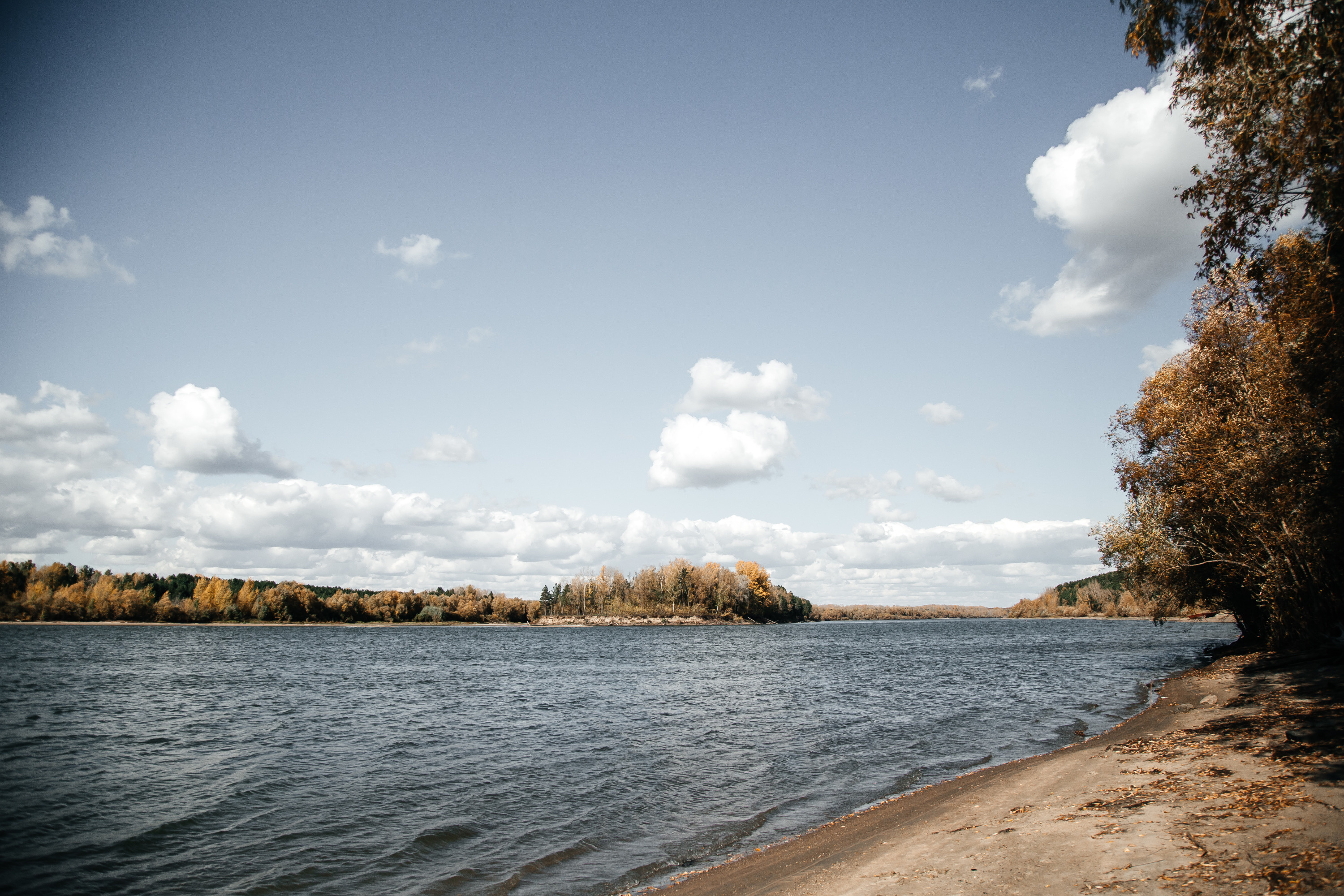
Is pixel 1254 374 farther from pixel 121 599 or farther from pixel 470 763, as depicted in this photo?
pixel 121 599

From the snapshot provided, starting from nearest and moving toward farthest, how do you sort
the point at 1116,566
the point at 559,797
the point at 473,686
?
the point at 559,797 → the point at 1116,566 → the point at 473,686

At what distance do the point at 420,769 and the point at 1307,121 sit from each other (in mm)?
28608

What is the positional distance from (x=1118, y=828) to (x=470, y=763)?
20811 millimetres

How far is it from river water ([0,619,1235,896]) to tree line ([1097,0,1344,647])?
813 centimetres

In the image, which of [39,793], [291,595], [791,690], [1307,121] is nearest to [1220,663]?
[791,690]

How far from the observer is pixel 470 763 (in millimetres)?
24438

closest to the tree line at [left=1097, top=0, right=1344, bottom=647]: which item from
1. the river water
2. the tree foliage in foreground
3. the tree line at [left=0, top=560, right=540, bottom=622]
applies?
the tree foliage in foreground

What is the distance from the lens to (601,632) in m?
184

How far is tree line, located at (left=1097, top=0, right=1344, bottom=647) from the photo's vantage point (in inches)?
436

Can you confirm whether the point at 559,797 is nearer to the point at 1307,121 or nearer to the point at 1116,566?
the point at 1307,121

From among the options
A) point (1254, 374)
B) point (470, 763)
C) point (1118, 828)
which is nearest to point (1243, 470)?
point (1254, 374)

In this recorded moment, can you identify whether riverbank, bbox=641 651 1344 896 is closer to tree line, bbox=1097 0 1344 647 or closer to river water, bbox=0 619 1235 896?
river water, bbox=0 619 1235 896

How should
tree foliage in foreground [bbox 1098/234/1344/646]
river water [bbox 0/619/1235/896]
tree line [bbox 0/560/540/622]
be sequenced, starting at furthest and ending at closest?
1. tree line [bbox 0/560/540/622]
2. tree foliage in foreground [bbox 1098/234/1344/646]
3. river water [bbox 0/619/1235/896]

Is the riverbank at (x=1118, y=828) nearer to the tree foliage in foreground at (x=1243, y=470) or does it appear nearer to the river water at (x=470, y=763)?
the river water at (x=470, y=763)
